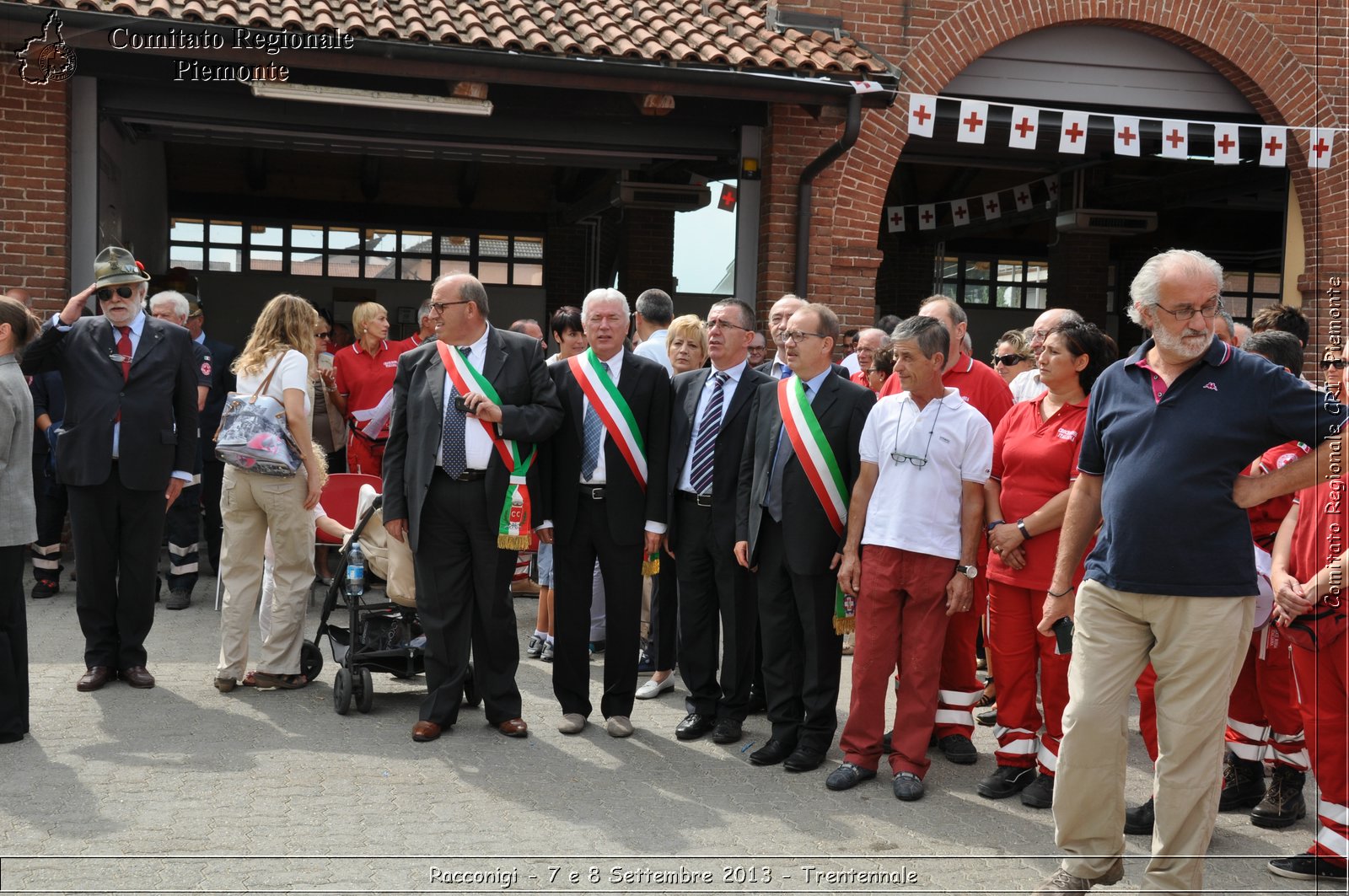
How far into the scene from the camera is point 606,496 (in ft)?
20.1

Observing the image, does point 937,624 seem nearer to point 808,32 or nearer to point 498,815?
point 498,815

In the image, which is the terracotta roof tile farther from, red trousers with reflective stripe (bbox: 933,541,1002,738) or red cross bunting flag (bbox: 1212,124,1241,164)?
red trousers with reflective stripe (bbox: 933,541,1002,738)

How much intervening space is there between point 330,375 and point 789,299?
468 cm

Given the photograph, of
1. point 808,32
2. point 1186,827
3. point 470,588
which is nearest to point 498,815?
point 470,588

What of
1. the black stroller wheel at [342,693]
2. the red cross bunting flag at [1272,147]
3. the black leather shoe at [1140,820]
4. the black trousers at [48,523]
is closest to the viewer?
the black leather shoe at [1140,820]

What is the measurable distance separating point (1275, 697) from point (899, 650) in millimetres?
1520

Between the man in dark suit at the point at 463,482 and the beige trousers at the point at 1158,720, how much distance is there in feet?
8.80

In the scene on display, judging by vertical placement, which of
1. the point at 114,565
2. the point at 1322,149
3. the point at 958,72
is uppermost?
the point at 958,72

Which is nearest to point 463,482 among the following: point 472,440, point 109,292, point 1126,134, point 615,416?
point 472,440

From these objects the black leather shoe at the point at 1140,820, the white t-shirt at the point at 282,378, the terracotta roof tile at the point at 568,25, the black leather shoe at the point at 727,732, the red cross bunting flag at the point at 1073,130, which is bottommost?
the black leather shoe at the point at 1140,820

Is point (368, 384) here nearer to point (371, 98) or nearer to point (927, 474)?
point (371, 98)

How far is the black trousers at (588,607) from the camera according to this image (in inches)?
244

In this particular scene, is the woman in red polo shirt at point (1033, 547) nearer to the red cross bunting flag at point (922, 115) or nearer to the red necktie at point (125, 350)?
the red necktie at point (125, 350)

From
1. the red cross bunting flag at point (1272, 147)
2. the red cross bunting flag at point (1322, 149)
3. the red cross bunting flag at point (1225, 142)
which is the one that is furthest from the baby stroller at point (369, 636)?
the red cross bunting flag at point (1322, 149)
